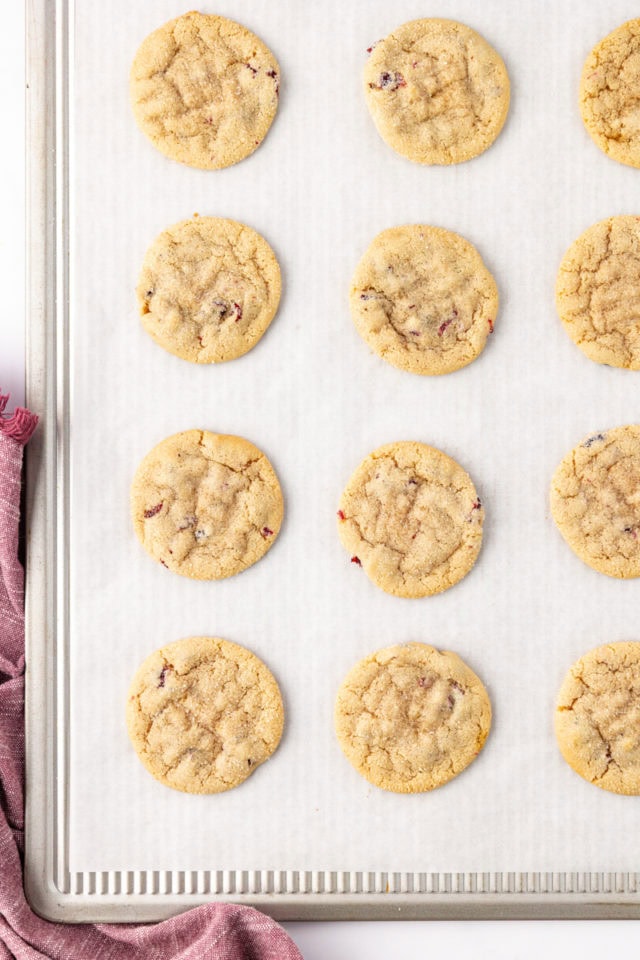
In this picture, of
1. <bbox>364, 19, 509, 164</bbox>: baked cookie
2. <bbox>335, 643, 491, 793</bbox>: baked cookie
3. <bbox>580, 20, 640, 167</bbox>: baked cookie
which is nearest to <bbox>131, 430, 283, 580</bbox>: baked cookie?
<bbox>335, 643, 491, 793</bbox>: baked cookie

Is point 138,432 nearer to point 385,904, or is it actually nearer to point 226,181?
point 226,181

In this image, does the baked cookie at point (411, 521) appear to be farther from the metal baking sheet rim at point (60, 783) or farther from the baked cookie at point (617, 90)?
the baked cookie at point (617, 90)

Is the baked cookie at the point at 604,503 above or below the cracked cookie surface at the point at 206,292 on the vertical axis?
below

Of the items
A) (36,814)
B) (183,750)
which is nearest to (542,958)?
(183,750)

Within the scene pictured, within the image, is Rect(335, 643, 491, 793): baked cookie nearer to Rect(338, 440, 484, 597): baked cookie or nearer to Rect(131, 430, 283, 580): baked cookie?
Rect(338, 440, 484, 597): baked cookie

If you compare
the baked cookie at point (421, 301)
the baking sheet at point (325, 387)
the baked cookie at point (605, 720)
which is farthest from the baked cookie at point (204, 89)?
the baked cookie at point (605, 720)

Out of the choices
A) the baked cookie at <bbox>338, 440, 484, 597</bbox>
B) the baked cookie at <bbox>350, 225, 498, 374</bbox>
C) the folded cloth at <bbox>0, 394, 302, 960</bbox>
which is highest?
the baked cookie at <bbox>350, 225, 498, 374</bbox>

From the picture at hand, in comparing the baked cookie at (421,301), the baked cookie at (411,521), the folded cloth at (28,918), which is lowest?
the folded cloth at (28,918)
